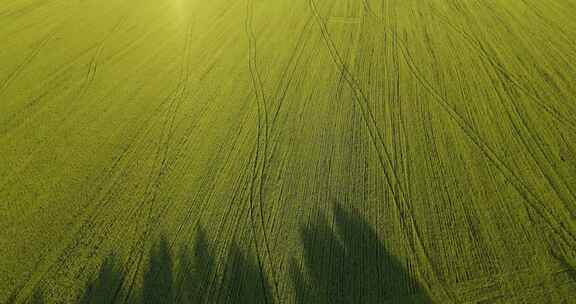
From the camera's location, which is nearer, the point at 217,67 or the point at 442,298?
the point at 442,298

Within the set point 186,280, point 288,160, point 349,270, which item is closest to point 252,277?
point 186,280

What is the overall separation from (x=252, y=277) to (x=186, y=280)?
2.39 feet

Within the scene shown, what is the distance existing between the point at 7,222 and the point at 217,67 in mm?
4124

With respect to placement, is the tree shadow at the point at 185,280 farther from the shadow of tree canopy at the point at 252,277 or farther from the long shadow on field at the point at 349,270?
the long shadow on field at the point at 349,270

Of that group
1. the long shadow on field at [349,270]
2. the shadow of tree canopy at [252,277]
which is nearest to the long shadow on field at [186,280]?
the shadow of tree canopy at [252,277]

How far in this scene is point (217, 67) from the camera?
6730 millimetres

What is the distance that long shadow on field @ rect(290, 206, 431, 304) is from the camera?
3.65 meters

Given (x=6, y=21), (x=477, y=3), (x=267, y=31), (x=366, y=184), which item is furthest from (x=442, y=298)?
(x=6, y=21)

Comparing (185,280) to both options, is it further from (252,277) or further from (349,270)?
(349,270)

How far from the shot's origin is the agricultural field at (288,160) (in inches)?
150

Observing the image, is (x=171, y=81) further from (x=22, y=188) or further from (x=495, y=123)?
(x=495, y=123)

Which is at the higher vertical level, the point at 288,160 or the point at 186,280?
the point at 288,160

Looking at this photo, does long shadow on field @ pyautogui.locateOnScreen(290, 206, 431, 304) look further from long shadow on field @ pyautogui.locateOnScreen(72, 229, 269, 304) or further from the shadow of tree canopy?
long shadow on field @ pyautogui.locateOnScreen(72, 229, 269, 304)

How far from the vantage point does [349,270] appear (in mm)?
3848
